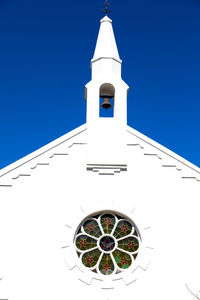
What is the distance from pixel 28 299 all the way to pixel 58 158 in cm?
440

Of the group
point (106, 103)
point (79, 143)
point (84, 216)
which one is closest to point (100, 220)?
point (84, 216)

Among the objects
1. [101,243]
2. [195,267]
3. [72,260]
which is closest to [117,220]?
[101,243]

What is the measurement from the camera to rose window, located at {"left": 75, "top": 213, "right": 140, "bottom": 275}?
1412 centimetres

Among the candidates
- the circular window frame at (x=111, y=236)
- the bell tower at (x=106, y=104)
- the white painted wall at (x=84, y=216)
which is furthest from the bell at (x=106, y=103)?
the circular window frame at (x=111, y=236)

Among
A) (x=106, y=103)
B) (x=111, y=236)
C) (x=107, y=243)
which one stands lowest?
(x=107, y=243)

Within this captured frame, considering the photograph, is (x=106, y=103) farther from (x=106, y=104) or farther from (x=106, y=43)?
(x=106, y=43)

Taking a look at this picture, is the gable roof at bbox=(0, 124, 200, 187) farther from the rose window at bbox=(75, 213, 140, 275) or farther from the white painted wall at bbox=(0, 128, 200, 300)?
the rose window at bbox=(75, 213, 140, 275)

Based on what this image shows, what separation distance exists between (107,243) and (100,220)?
748 mm

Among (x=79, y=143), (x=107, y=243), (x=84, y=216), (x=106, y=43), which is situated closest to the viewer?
(x=84, y=216)

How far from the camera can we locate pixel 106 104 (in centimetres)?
1673

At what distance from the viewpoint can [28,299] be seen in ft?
43.9

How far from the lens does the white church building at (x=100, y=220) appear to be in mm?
13680

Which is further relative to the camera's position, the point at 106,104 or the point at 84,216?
the point at 106,104

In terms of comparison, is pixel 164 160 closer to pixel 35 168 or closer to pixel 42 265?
pixel 35 168
